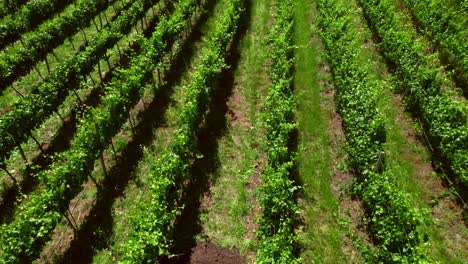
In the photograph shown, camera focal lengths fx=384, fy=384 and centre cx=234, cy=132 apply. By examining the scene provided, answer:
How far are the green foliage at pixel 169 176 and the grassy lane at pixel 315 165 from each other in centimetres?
386

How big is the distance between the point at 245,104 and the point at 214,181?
4519mm

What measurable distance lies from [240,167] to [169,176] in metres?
3.40

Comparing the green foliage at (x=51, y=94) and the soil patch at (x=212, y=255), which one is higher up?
the green foliage at (x=51, y=94)

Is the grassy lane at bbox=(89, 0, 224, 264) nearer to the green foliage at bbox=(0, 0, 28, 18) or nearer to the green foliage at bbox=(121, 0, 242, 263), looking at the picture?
the green foliage at bbox=(121, 0, 242, 263)

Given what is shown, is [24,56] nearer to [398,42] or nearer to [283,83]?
[283,83]

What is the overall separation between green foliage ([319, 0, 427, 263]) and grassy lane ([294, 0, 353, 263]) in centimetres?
90

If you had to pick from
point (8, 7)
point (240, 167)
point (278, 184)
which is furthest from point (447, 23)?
point (8, 7)

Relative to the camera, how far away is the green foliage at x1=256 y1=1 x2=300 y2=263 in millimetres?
9781

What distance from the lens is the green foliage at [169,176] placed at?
382 inches

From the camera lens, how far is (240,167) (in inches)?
550

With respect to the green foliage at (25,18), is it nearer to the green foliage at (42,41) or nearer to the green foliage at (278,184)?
the green foliage at (42,41)

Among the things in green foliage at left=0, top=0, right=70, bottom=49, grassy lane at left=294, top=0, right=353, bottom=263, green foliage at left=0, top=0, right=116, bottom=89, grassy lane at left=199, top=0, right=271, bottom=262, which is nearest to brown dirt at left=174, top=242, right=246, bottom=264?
grassy lane at left=199, top=0, right=271, bottom=262

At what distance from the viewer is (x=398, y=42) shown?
55.5ft

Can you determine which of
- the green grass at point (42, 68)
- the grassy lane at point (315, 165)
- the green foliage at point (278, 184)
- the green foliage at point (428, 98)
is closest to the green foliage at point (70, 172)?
the green grass at point (42, 68)
